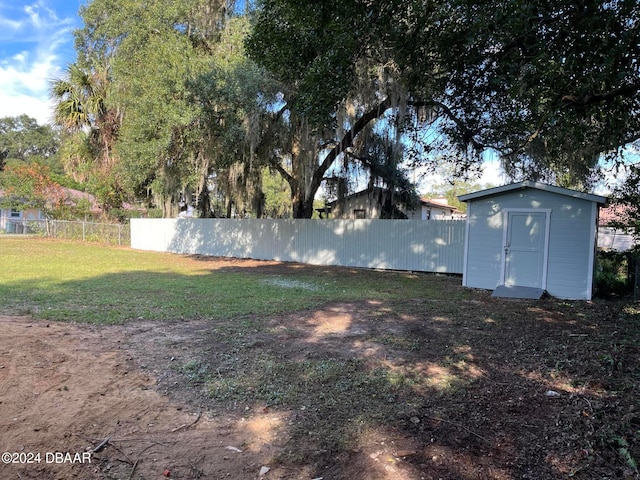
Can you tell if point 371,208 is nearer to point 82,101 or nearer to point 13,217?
point 82,101

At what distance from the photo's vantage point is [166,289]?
27.2 feet

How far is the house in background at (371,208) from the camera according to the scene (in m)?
16.3

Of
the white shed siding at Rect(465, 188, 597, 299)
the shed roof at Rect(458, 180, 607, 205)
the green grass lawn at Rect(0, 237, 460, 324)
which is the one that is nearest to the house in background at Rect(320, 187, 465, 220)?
the green grass lawn at Rect(0, 237, 460, 324)

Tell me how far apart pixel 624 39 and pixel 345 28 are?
3.30m

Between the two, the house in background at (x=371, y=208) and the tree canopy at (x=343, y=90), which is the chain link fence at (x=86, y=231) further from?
the house in background at (x=371, y=208)

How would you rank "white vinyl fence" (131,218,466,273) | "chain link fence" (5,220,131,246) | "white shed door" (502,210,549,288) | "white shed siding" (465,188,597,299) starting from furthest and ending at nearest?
"chain link fence" (5,220,131,246), "white vinyl fence" (131,218,466,273), "white shed door" (502,210,549,288), "white shed siding" (465,188,597,299)

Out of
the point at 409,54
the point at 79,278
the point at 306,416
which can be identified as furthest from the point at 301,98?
the point at 79,278

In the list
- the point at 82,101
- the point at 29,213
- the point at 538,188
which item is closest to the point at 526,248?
the point at 538,188

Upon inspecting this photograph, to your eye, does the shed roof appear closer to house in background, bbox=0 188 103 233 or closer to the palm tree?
the palm tree

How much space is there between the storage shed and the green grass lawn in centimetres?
155

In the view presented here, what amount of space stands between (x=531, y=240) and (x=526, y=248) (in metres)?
0.21

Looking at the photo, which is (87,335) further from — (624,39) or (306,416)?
(624,39)

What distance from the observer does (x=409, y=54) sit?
20.3ft

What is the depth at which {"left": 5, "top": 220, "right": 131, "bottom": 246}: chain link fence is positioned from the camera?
786 inches
